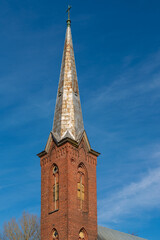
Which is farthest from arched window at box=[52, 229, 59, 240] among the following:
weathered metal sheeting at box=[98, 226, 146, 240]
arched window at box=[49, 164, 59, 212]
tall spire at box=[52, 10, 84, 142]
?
tall spire at box=[52, 10, 84, 142]

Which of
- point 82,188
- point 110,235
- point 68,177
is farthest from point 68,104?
point 110,235

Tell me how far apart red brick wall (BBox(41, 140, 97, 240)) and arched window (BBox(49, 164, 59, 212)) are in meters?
0.19

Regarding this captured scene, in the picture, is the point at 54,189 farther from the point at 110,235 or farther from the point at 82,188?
the point at 110,235

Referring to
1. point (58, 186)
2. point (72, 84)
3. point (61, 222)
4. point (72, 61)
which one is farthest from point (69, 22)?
point (61, 222)

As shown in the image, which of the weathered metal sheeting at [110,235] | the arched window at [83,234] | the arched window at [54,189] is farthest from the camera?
the weathered metal sheeting at [110,235]

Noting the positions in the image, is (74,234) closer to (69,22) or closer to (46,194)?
(46,194)

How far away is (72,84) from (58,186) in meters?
10.2

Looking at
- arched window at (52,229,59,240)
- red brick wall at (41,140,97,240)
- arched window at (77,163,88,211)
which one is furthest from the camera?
arched window at (77,163,88,211)

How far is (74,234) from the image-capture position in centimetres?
2781

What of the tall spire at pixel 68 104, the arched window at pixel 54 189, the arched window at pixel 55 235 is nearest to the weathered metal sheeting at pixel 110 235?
the arched window at pixel 55 235

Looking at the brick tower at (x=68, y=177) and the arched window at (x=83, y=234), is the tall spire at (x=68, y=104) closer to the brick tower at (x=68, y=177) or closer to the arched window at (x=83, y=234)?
the brick tower at (x=68, y=177)

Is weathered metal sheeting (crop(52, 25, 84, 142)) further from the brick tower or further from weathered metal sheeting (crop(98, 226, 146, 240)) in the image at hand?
weathered metal sheeting (crop(98, 226, 146, 240))

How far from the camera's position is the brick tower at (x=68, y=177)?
2856cm

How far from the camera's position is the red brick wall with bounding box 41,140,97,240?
28.1 m
